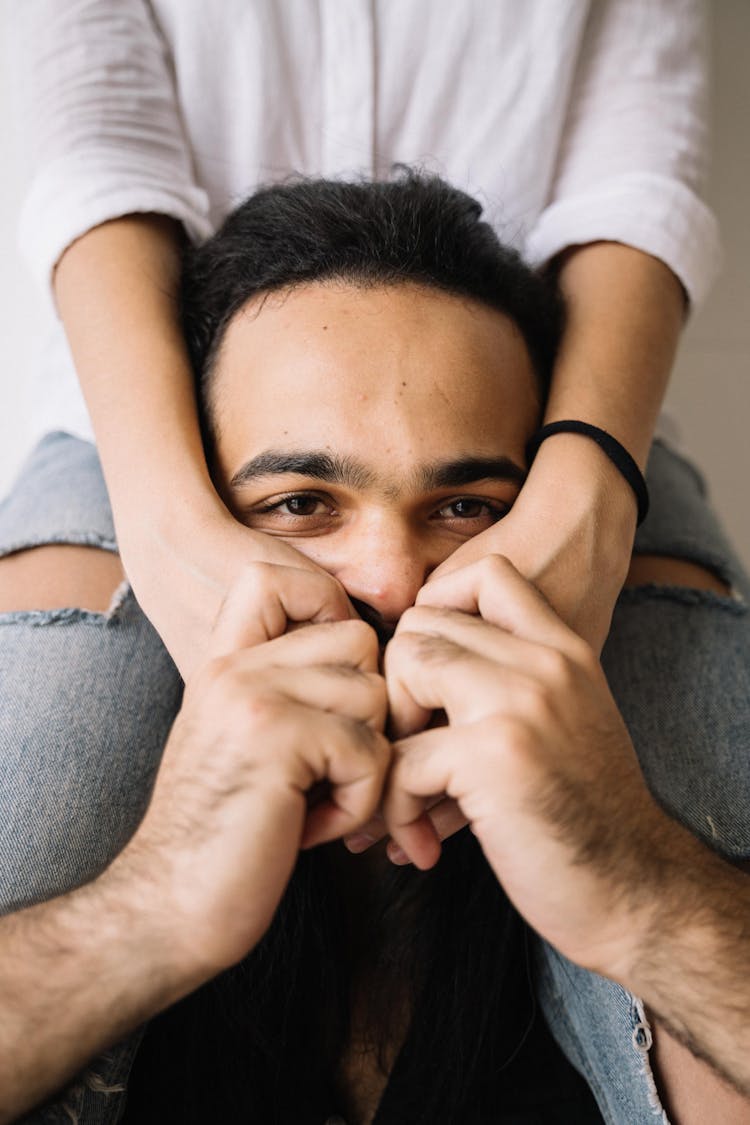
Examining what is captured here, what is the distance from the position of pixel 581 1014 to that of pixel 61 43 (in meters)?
1.45

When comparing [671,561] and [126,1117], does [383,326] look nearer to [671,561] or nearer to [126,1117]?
[671,561]

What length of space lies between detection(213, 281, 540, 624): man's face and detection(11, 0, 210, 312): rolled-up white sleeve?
0.30m

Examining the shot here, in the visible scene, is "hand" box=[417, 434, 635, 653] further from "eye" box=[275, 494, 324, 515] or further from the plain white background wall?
the plain white background wall

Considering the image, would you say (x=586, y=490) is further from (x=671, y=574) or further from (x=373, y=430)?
(x=671, y=574)

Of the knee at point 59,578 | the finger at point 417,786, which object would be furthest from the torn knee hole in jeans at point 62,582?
the finger at point 417,786

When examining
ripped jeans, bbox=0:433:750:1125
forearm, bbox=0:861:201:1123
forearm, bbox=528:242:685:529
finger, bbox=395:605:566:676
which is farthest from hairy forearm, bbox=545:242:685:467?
forearm, bbox=0:861:201:1123

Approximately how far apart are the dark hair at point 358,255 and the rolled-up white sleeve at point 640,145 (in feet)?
0.44

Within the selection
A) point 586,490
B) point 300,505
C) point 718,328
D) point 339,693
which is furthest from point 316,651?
point 718,328

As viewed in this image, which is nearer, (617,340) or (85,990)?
(85,990)

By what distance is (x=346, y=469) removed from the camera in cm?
101

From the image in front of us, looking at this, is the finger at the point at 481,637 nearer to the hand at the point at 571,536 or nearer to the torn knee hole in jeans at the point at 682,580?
the hand at the point at 571,536

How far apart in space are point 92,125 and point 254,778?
100 cm

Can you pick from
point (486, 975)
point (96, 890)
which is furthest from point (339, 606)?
point (486, 975)

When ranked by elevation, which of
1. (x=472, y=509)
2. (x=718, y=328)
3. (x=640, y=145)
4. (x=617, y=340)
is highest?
(x=640, y=145)
